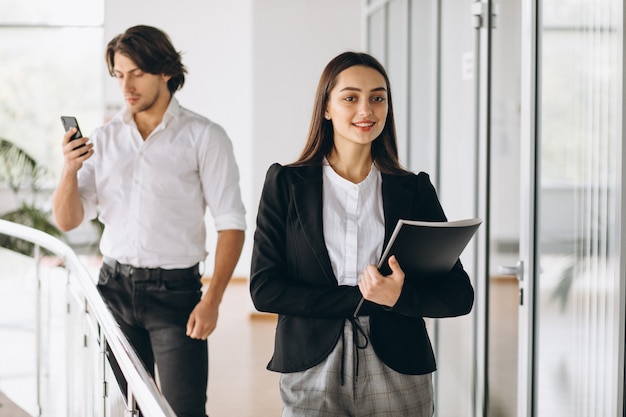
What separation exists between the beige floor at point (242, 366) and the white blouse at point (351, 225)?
290 cm

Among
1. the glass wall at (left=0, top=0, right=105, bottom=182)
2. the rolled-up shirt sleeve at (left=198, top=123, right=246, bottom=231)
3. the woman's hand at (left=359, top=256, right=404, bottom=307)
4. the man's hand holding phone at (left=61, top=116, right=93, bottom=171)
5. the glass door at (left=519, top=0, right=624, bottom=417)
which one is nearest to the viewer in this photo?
the woman's hand at (left=359, top=256, right=404, bottom=307)

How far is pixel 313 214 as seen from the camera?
1861mm

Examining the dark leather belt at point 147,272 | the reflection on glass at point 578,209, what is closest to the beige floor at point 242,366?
the dark leather belt at point 147,272

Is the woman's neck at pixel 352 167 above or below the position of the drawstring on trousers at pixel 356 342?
above

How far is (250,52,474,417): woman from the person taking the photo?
1820 millimetres

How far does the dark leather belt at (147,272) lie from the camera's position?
2.81 m

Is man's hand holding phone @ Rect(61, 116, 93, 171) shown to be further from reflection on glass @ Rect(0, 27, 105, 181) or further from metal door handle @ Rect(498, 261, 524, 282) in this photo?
reflection on glass @ Rect(0, 27, 105, 181)

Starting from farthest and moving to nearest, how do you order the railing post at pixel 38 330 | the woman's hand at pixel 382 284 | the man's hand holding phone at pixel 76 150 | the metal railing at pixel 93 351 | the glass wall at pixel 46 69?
the glass wall at pixel 46 69 < the railing post at pixel 38 330 < the man's hand holding phone at pixel 76 150 < the woman's hand at pixel 382 284 < the metal railing at pixel 93 351

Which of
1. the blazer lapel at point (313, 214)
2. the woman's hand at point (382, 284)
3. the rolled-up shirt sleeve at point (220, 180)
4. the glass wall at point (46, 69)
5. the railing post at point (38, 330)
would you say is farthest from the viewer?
the glass wall at point (46, 69)

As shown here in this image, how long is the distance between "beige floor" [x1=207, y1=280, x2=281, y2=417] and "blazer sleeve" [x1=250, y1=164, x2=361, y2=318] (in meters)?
2.87

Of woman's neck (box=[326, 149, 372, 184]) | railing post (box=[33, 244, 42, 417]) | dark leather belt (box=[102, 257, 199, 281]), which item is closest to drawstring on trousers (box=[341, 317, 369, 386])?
woman's neck (box=[326, 149, 372, 184])

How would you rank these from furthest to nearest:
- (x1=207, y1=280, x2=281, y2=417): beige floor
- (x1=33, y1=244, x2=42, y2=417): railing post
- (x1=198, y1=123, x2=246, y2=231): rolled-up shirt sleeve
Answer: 1. (x1=207, y1=280, x2=281, y2=417): beige floor
2. (x1=33, y1=244, x2=42, y2=417): railing post
3. (x1=198, y1=123, x2=246, y2=231): rolled-up shirt sleeve

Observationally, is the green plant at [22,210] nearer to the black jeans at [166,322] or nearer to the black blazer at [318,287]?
the black jeans at [166,322]

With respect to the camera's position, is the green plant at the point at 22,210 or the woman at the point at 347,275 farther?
the green plant at the point at 22,210
